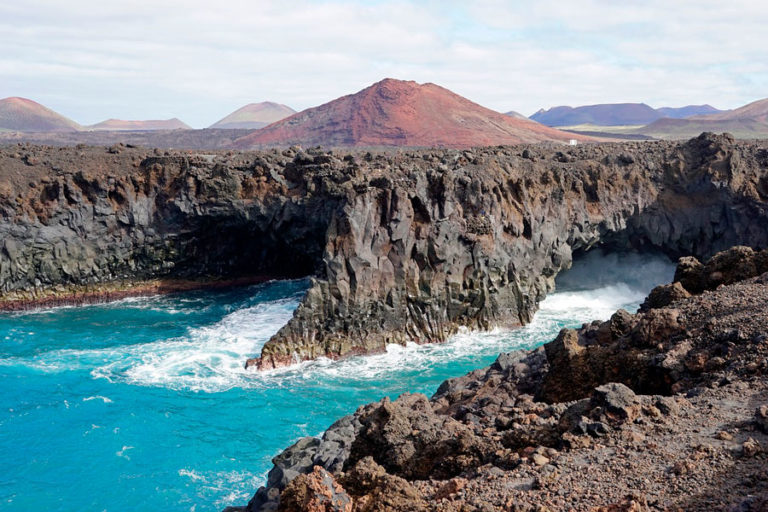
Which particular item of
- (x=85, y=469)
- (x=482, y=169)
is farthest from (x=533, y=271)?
(x=85, y=469)

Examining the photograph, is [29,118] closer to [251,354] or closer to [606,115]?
[251,354]

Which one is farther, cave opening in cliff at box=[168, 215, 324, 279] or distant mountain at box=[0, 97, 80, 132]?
distant mountain at box=[0, 97, 80, 132]

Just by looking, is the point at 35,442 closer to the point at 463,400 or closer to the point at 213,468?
the point at 213,468

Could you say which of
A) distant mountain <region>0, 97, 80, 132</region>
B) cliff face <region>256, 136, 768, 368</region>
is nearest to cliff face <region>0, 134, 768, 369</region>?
cliff face <region>256, 136, 768, 368</region>

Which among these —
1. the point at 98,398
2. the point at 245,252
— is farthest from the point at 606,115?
the point at 98,398

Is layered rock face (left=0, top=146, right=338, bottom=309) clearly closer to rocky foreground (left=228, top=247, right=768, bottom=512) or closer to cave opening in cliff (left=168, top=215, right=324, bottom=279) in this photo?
cave opening in cliff (left=168, top=215, right=324, bottom=279)
